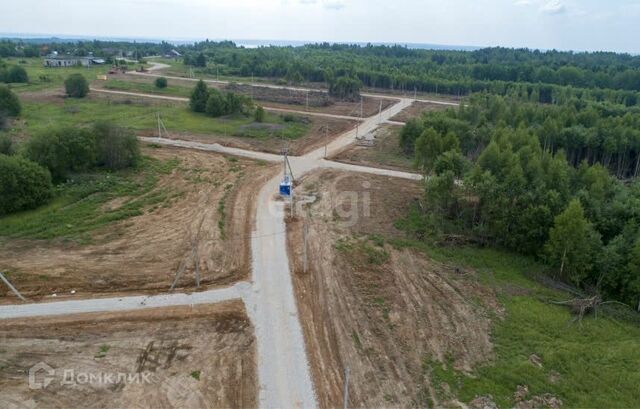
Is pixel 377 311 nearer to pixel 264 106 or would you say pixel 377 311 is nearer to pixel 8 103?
pixel 264 106

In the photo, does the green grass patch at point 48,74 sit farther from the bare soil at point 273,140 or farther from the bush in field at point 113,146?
the bush in field at point 113,146

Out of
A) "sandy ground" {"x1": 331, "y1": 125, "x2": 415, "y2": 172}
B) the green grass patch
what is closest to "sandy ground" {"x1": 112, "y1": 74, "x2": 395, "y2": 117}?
the green grass patch

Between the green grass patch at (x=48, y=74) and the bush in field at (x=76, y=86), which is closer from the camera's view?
the bush in field at (x=76, y=86)

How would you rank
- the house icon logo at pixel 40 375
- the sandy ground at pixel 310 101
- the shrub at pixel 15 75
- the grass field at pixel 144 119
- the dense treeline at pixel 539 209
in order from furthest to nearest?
the shrub at pixel 15 75 < the sandy ground at pixel 310 101 < the grass field at pixel 144 119 < the dense treeline at pixel 539 209 < the house icon logo at pixel 40 375

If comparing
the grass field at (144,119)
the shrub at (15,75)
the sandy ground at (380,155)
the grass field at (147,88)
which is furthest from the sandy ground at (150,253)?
the shrub at (15,75)

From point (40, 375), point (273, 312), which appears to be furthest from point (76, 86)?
point (273, 312)

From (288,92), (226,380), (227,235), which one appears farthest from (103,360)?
(288,92)

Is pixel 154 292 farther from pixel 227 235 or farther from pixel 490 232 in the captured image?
pixel 490 232
